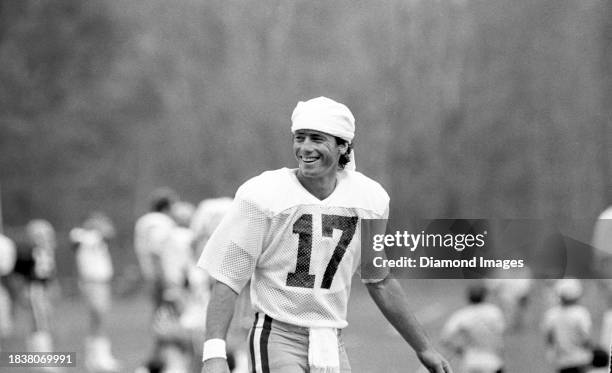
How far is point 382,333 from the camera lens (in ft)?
16.2

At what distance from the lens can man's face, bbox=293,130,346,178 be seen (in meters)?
3.46

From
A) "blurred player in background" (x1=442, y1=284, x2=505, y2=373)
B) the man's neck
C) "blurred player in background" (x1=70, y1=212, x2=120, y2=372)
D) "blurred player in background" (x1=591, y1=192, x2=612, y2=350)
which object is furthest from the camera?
"blurred player in background" (x1=70, y1=212, x2=120, y2=372)

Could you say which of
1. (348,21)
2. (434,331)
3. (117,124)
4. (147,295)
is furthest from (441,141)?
(147,295)

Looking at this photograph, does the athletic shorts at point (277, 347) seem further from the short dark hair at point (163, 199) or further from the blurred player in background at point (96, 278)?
the blurred player in background at point (96, 278)

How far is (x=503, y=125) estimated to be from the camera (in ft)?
16.3

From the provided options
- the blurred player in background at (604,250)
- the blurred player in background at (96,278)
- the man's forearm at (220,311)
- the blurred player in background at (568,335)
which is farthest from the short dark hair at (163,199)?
the man's forearm at (220,311)

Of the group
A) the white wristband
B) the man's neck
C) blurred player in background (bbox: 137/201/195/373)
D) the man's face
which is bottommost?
the white wristband

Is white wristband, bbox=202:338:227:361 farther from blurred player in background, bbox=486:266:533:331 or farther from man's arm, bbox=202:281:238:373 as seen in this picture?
blurred player in background, bbox=486:266:533:331

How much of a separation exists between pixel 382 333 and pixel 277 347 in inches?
63.3

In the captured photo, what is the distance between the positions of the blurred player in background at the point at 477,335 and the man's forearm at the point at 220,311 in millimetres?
2177

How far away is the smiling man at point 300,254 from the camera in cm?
339

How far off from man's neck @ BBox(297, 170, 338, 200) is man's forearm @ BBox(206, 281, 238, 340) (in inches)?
14.9

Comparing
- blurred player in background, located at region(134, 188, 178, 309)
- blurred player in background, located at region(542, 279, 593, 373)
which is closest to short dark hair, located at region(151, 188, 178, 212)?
blurred player in background, located at region(134, 188, 178, 309)

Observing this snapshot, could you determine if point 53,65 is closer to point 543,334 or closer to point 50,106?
point 50,106
